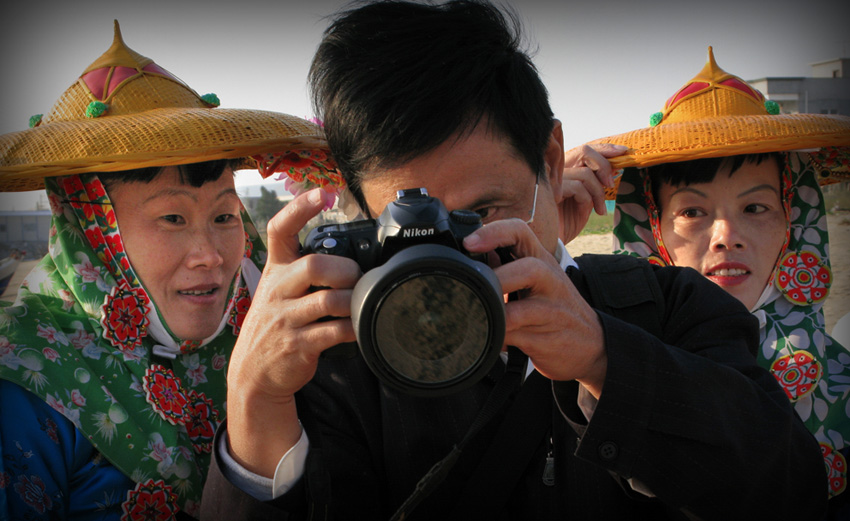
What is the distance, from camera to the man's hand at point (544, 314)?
1155mm

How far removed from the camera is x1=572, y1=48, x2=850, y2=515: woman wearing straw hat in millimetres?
2289

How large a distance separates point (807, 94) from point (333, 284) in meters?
21.1

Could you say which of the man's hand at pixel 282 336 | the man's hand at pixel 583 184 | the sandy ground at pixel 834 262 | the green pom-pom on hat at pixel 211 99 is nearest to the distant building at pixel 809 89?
the sandy ground at pixel 834 262

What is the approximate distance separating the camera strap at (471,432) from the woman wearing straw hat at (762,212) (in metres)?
1.30

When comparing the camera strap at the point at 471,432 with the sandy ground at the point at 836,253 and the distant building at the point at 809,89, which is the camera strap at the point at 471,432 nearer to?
the sandy ground at the point at 836,253

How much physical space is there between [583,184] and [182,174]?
1403 millimetres

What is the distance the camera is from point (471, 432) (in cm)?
134

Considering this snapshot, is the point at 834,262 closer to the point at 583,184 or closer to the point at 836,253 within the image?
the point at 836,253

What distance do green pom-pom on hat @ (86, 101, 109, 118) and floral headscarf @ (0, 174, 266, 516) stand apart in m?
0.20

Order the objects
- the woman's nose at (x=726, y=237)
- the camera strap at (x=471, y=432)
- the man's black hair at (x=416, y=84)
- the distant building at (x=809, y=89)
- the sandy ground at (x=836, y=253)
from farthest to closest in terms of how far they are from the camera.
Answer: the distant building at (x=809, y=89), the sandy ground at (x=836, y=253), the woman's nose at (x=726, y=237), the man's black hair at (x=416, y=84), the camera strap at (x=471, y=432)

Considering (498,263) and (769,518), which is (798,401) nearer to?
(769,518)

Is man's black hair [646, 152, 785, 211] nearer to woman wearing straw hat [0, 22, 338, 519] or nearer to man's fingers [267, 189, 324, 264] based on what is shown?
woman wearing straw hat [0, 22, 338, 519]

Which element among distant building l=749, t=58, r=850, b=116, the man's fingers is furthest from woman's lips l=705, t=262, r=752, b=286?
distant building l=749, t=58, r=850, b=116

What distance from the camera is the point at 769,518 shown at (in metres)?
1.26
